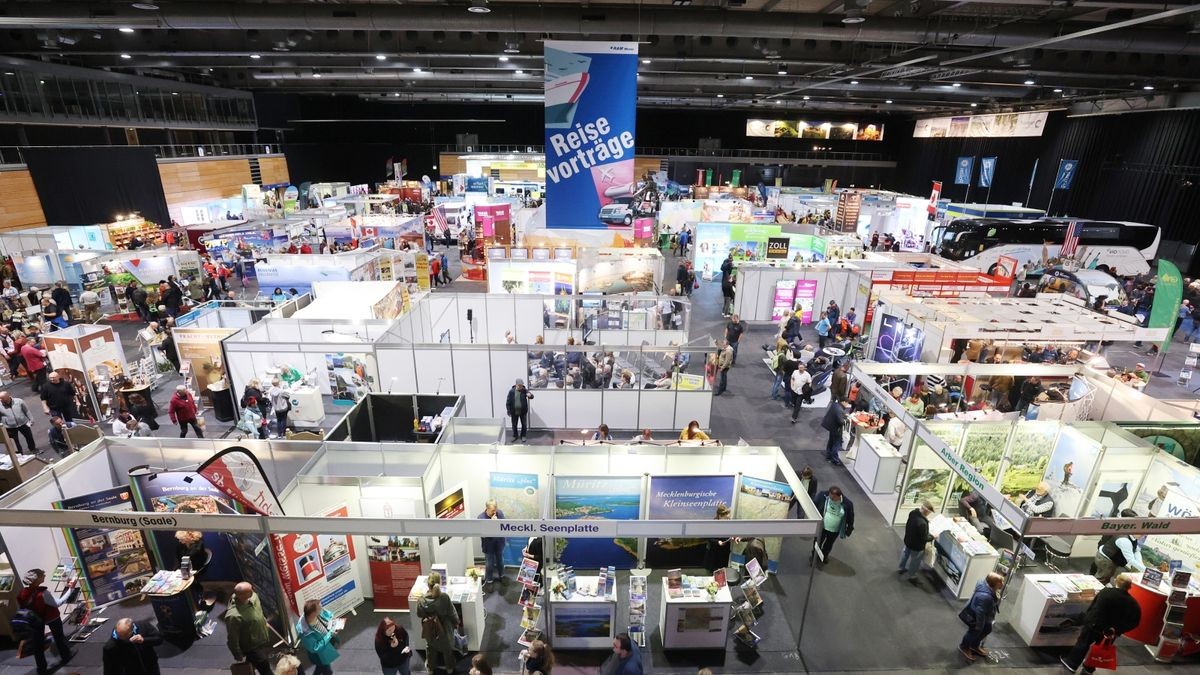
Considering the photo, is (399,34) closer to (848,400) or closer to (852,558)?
(848,400)

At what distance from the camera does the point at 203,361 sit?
452 inches

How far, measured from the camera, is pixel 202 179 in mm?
29141

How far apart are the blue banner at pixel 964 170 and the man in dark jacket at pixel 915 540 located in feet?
108

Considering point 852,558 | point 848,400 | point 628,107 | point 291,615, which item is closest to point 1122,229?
point 848,400

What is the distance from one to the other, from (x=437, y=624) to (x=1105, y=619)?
6538 millimetres

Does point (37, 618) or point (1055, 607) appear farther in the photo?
point (1055, 607)

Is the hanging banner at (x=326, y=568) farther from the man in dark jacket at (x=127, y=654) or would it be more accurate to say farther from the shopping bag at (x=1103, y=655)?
the shopping bag at (x=1103, y=655)

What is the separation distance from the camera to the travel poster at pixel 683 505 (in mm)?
7051

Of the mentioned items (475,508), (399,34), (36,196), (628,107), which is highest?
(399,34)

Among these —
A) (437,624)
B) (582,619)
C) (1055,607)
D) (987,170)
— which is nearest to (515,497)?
(582,619)

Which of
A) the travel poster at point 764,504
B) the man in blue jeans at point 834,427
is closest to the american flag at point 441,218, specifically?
the man in blue jeans at point 834,427

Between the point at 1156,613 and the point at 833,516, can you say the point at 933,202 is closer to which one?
the point at 1156,613

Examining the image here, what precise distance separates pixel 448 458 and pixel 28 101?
82.3 ft

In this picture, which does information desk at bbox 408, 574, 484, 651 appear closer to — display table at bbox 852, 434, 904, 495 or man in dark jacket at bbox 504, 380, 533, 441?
man in dark jacket at bbox 504, 380, 533, 441
